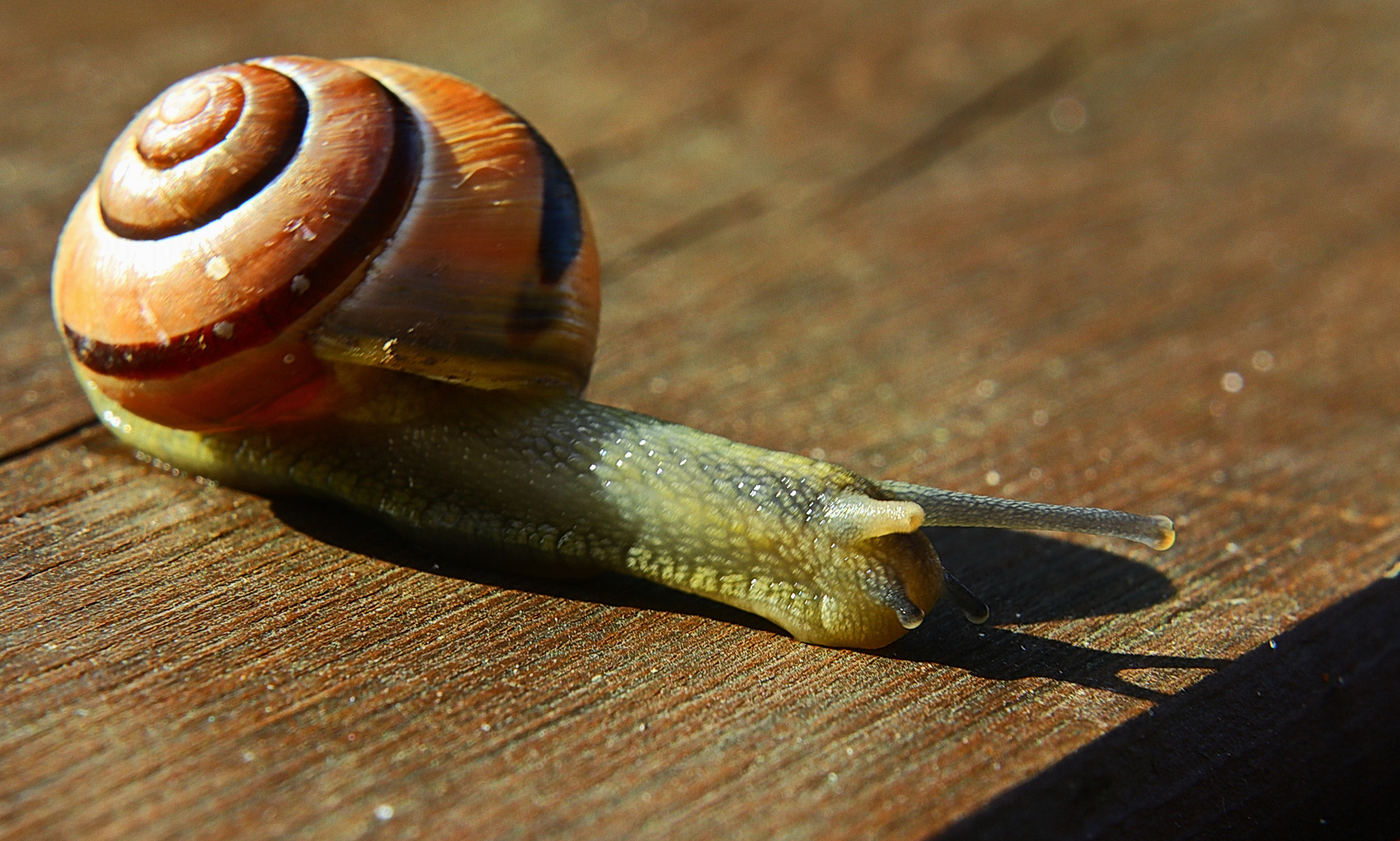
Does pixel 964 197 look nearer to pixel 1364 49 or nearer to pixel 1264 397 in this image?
pixel 1264 397

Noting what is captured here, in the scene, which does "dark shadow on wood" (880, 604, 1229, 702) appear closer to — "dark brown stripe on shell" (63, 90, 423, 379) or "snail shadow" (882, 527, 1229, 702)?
"snail shadow" (882, 527, 1229, 702)

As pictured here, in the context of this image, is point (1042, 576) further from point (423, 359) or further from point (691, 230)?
point (691, 230)

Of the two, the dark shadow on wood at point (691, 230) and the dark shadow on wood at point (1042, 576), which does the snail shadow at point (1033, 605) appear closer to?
the dark shadow on wood at point (1042, 576)

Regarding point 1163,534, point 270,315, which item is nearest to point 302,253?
point 270,315

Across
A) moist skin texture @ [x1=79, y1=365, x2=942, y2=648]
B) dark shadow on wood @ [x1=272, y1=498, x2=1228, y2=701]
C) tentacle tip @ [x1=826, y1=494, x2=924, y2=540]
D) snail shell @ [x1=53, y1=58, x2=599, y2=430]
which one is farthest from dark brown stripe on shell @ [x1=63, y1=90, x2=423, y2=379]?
tentacle tip @ [x1=826, y1=494, x2=924, y2=540]

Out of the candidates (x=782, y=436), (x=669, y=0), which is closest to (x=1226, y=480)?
(x=782, y=436)

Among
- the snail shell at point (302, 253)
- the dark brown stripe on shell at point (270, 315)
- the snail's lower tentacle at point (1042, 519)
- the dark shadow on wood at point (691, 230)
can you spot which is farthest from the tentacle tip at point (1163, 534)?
the dark shadow on wood at point (691, 230)
